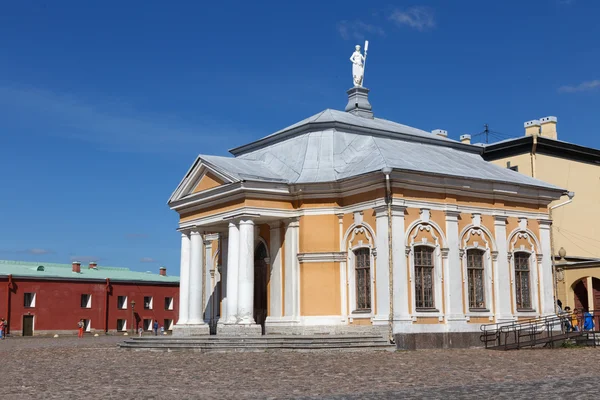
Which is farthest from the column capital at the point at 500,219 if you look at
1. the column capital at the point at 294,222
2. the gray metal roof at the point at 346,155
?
the column capital at the point at 294,222

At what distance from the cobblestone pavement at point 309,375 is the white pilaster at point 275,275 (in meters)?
4.56

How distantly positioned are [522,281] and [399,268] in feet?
17.7

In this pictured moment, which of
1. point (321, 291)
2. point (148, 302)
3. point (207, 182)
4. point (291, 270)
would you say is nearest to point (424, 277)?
point (321, 291)

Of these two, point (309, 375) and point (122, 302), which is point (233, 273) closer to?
point (309, 375)

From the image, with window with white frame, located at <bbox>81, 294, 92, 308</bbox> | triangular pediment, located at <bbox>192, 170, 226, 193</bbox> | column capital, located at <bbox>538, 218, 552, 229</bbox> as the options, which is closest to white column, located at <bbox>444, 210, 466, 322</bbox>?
column capital, located at <bbox>538, 218, 552, 229</bbox>

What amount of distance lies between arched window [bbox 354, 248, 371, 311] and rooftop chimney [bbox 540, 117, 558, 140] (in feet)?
59.9

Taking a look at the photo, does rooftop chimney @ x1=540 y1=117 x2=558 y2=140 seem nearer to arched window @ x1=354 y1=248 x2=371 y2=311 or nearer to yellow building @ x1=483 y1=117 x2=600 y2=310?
yellow building @ x1=483 y1=117 x2=600 y2=310

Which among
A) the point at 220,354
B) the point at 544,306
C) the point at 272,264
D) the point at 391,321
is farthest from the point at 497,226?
the point at 220,354

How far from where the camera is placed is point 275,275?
934 inches

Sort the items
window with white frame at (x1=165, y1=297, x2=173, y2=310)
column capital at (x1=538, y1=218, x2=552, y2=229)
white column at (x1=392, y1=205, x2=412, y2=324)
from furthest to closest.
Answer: window with white frame at (x1=165, y1=297, x2=173, y2=310)
column capital at (x1=538, y1=218, x2=552, y2=229)
white column at (x1=392, y1=205, x2=412, y2=324)

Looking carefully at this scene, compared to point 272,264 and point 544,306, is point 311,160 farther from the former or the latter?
point 544,306

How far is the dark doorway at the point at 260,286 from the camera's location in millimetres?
24828

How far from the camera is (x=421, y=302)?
71.2 ft

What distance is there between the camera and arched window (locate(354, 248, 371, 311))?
22172mm
